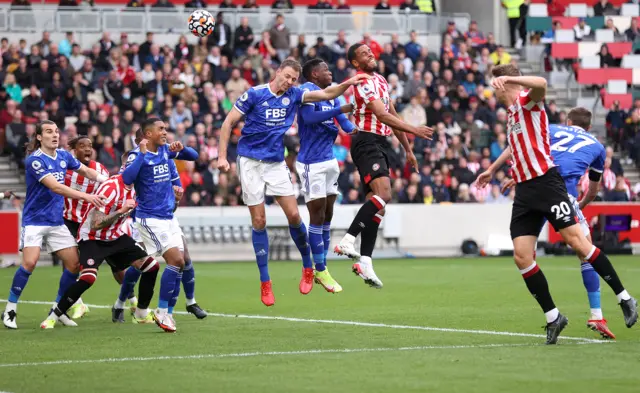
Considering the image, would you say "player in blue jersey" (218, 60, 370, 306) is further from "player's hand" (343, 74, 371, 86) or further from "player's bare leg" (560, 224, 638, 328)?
"player's bare leg" (560, 224, 638, 328)

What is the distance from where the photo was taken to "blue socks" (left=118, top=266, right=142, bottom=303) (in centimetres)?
1396

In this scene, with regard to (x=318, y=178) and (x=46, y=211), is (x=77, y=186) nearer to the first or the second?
(x=46, y=211)

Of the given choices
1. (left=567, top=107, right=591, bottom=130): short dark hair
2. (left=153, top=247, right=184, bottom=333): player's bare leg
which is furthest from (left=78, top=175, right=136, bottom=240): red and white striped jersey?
(left=567, top=107, right=591, bottom=130): short dark hair

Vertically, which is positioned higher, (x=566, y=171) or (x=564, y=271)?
(x=566, y=171)

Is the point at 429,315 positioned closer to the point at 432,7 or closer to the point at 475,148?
the point at 475,148

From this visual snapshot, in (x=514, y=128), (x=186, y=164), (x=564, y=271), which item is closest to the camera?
(x=514, y=128)

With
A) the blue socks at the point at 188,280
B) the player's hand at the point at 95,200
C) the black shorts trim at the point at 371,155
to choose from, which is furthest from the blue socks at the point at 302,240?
the player's hand at the point at 95,200

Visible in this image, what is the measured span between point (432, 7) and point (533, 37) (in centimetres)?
328

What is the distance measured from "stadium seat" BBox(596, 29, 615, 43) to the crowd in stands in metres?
5.31

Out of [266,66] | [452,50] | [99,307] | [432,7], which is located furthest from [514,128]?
[432,7]

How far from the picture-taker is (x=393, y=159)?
29.1 meters

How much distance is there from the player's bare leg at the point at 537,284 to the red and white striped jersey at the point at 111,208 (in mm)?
4566

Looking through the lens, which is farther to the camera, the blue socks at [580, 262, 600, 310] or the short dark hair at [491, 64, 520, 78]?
the blue socks at [580, 262, 600, 310]

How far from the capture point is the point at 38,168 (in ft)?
44.3
